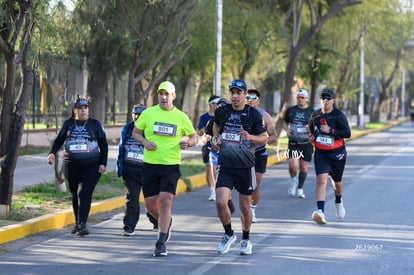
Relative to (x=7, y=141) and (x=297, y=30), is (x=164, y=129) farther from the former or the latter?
(x=297, y=30)

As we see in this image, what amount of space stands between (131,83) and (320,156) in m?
6.13

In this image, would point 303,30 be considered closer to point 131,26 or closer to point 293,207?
point 131,26

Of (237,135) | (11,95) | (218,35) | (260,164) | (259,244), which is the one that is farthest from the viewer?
(218,35)

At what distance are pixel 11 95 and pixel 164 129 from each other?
333 cm

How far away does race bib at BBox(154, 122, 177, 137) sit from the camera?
31.4 feet

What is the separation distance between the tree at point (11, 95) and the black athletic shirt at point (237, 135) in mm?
3676

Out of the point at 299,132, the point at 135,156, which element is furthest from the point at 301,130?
the point at 135,156

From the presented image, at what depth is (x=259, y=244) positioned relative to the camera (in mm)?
10422

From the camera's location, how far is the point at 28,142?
24031mm

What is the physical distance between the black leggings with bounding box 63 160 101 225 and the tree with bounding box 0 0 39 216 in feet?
3.81

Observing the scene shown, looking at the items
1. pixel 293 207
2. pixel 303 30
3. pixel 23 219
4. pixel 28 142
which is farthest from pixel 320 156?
pixel 303 30

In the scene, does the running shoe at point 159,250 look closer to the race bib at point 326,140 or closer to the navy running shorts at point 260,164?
the navy running shorts at point 260,164

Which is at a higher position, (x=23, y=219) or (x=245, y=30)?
(x=245, y=30)

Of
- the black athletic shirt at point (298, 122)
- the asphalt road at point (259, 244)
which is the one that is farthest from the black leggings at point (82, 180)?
the black athletic shirt at point (298, 122)
